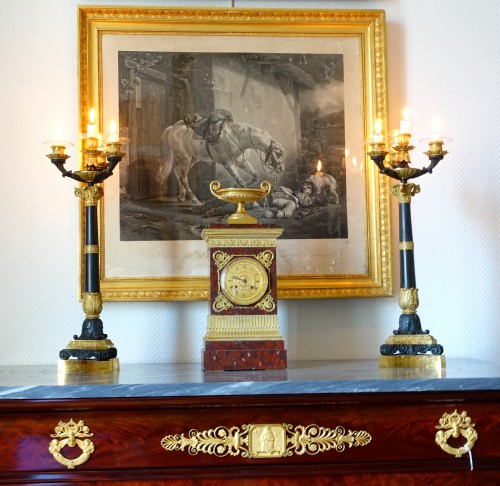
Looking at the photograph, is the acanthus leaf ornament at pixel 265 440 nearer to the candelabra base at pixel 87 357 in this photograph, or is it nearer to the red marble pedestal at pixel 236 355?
the red marble pedestal at pixel 236 355

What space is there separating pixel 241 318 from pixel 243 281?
0.11 meters

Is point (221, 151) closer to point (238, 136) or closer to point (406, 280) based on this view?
point (238, 136)

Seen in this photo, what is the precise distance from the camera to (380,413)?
1.93 m

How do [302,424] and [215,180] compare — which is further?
[215,180]

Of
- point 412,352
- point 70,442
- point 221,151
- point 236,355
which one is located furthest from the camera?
point 221,151

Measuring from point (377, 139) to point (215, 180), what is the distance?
58cm

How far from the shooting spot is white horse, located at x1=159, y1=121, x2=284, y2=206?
258 centimetres

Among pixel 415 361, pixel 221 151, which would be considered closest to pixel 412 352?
pixel 415 361

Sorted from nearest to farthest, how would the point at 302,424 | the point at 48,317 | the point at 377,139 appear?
the point at 302,424 < the point at 377,139 < the point at 48,317

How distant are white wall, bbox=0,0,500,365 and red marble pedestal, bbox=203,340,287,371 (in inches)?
17.0

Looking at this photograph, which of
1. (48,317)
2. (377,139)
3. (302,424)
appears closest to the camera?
(302,424)

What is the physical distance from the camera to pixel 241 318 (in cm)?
217

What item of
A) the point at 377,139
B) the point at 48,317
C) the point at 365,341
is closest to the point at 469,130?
the point at 377,139

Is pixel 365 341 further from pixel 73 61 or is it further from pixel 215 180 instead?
pixel 73 61
